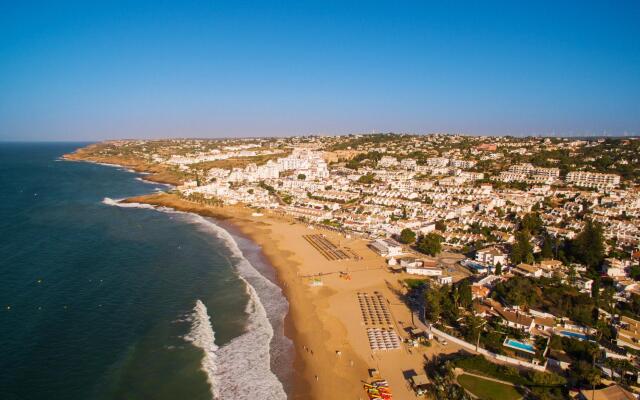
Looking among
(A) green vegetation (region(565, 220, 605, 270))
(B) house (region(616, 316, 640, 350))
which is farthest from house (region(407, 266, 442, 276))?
(A) green vegetation (region(565, 220, 605, 270))

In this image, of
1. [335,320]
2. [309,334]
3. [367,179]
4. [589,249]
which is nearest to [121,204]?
[367,179]

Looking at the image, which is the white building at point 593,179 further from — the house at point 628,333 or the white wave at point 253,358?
the white wave at point 253,358

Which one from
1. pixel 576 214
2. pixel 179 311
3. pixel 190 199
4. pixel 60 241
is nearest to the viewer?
pixel 179 311

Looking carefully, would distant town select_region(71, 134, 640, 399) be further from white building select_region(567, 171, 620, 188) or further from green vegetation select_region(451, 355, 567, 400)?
white building select_region(567, 171, 620, 188)

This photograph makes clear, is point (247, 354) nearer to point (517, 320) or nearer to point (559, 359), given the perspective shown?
point (517, 320)

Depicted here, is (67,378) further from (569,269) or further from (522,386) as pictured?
(569,269)

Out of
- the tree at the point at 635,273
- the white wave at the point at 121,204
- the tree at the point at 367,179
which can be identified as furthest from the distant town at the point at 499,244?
the white wave at the point at 121,204

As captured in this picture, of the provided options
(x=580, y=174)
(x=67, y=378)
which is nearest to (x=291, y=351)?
(x=67, y=378)
